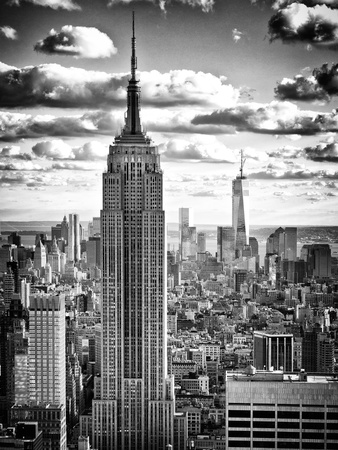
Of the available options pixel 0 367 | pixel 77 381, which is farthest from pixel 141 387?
pixel 0 367

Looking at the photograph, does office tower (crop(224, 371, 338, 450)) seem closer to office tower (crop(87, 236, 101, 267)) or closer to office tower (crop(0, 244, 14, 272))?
office tower (crop(0, 244, 14, 272))

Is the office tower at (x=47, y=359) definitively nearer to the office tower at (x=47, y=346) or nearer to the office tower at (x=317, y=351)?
the office tower at (x=47, y=346)

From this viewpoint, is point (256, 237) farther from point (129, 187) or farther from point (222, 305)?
point (222, 305)

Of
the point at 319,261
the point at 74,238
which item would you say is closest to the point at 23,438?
the point at 74,238

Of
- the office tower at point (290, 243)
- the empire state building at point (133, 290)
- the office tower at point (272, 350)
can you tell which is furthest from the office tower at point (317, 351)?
the empire state building at point (133, 290)

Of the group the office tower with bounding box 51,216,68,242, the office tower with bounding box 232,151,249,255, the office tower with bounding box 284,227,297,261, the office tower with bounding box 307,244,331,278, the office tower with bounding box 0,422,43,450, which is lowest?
the office tower with bounding box 0,422,43,450

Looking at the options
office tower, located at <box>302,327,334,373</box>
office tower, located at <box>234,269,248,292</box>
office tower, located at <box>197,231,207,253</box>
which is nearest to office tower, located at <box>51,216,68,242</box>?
office tower, located at <box>197,231,207,253</box>
